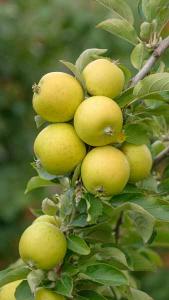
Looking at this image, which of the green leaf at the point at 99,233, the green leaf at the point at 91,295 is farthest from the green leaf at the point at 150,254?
the green leaf at the point at 91,295

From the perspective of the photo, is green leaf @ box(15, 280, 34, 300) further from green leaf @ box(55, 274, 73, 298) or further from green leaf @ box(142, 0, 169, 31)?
green leaf @ box(142, 0, 169, 31)

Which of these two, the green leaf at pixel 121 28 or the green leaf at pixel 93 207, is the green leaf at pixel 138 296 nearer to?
the green leaf at pixel 93 207

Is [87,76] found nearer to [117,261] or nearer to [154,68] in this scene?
[154,68]

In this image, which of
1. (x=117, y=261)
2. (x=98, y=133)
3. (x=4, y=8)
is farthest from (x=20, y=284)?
(x=4, y=8)

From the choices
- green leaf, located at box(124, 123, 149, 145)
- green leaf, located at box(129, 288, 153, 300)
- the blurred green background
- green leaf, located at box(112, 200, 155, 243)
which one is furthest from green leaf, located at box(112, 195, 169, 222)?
the blurred green background

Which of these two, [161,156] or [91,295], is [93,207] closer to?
[91,295]

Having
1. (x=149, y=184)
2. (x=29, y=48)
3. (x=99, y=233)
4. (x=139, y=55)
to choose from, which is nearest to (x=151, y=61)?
(x=139, y=55)
